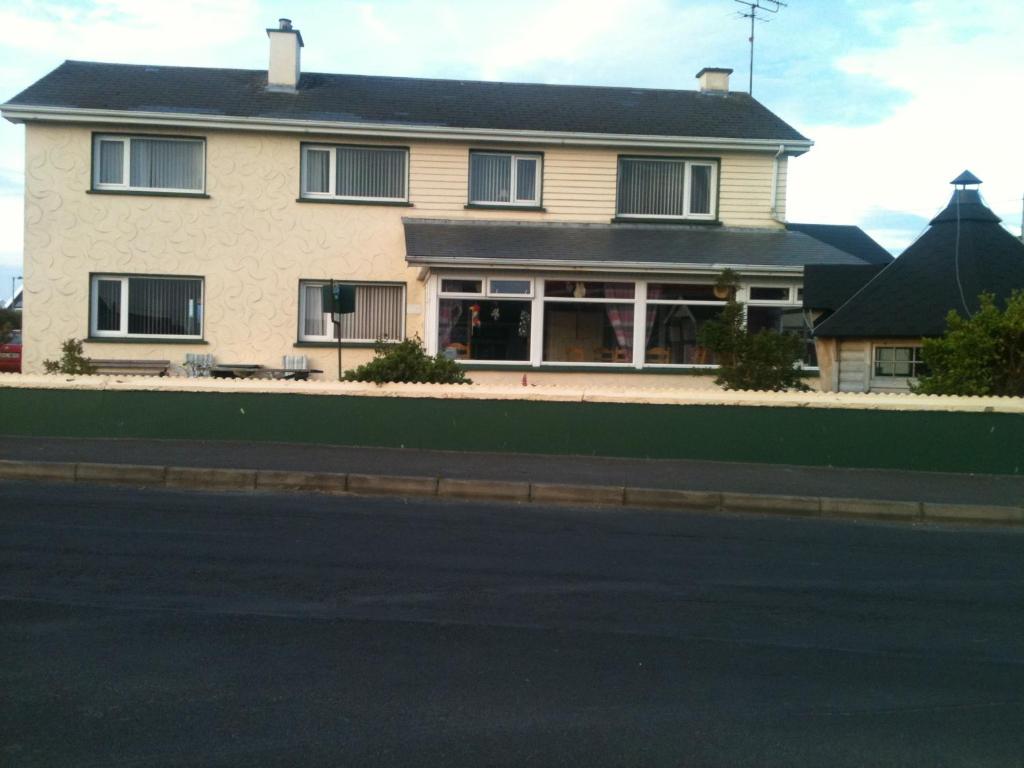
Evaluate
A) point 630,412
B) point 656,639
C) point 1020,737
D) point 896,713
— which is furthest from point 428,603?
point 630,412

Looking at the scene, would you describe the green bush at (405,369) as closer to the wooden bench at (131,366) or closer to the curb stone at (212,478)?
the curb stone at (212,478)

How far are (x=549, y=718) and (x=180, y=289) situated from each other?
18.5m

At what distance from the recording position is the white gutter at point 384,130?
68.4 feet

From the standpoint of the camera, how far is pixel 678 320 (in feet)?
68.6

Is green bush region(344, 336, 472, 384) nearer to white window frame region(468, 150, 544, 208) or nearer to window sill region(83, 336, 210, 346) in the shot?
window sill region(83, 336, 210, 346)

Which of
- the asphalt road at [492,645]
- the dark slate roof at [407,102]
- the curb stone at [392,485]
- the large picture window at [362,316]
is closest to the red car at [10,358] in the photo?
the dark slate roof at [407,102]

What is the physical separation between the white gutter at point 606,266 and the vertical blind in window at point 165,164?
214 inches

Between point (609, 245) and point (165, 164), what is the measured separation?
9188mm

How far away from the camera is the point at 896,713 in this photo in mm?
5211

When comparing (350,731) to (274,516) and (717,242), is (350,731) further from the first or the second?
(717,242)

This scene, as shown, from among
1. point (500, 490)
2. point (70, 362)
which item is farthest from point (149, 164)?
point (500, 490)

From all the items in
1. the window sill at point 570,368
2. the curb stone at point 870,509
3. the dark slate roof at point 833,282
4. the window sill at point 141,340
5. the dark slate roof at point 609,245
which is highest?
the dark slate roof at point 609,245

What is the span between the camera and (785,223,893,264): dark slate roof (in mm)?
26844

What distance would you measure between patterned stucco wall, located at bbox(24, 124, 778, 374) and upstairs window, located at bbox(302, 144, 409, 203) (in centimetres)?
26
